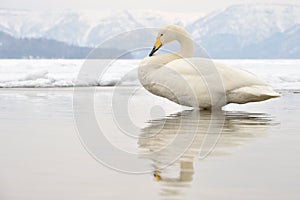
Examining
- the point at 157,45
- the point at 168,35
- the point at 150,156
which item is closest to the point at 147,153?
the point at 150,156

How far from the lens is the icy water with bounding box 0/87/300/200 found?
3809 mm

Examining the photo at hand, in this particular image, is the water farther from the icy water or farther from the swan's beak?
the swan's beak

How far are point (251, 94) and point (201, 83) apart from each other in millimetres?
745

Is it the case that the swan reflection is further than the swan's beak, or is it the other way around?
the swan's beak

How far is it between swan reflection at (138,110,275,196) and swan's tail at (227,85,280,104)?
0.25m

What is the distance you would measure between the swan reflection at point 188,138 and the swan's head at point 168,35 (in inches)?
64.2

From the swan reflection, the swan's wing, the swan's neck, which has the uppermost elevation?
the swan reflection

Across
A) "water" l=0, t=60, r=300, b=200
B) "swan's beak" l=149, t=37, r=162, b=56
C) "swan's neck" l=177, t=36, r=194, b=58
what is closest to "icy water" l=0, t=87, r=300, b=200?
"water" l=0, t=60, r=300, b=200

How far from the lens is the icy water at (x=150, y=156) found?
381cm

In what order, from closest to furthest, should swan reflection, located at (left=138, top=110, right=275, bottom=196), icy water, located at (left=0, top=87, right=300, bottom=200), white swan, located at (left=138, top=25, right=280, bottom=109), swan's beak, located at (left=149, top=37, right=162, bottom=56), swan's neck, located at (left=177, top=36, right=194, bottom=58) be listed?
icy water, located at (left=0, top=87, right=300, bottom=200) < swan reflection, located at (left=138, top=110, right=275, bottom=196) < white swan, located at (left=138, top=25, right=280, bottom=109) < swan's beak, located at (left=149, top=37, right=162, bottom=56) < swan's neck, located at (left=177, top=36, right=194, bottom=58)

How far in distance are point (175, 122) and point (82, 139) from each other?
6.60 ft

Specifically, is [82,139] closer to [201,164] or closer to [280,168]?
[201,164]

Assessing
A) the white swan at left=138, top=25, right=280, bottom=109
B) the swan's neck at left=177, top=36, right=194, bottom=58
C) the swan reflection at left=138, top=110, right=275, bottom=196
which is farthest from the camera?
the swan's neck at left=177, top=36, right=194, bottom=58

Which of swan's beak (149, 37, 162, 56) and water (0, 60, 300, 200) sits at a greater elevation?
water (0, 60, 300, 200)
